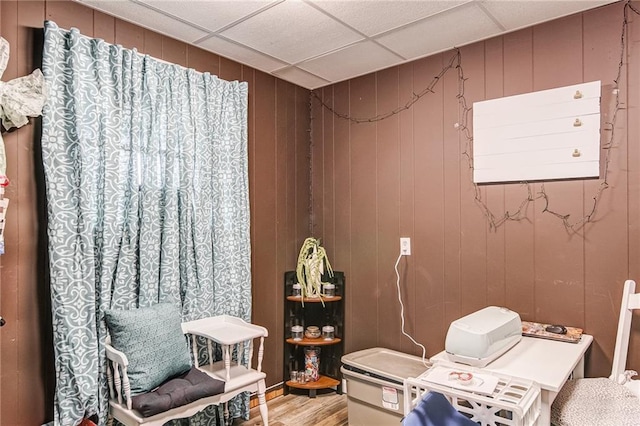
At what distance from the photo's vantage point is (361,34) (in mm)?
2529

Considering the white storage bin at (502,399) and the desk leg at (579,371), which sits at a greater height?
the white storage bin at (502,399)

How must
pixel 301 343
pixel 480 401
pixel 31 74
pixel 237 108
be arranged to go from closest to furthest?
pixel 480 401
pixel 31 74
pixel 237 108
pixel 301 343

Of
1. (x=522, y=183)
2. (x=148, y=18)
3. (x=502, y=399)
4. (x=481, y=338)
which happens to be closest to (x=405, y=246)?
(x=522, y=183)

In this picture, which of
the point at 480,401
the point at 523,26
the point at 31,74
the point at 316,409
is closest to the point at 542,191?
the point at 523,26

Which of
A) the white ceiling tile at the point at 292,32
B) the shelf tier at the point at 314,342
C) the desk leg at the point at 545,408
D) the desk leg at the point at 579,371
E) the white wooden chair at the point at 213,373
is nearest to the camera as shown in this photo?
the desk leg at the point at 545,408

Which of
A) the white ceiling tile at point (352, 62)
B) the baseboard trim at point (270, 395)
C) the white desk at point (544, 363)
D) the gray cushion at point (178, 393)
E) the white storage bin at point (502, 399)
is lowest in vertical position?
the baseboard trim at point (270, 395)

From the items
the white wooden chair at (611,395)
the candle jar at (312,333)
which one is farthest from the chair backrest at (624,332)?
the candle jar at (312,333)

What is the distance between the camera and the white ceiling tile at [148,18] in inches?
86.6

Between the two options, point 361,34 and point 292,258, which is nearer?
point 361,34

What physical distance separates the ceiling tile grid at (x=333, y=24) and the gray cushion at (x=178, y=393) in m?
1.90

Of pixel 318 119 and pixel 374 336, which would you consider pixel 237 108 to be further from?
pixel 374 336

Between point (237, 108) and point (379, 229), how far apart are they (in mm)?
1293

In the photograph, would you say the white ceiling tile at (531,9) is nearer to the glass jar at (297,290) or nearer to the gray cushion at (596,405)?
the gray cushion at (596,405)

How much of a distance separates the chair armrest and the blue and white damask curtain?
5cm
